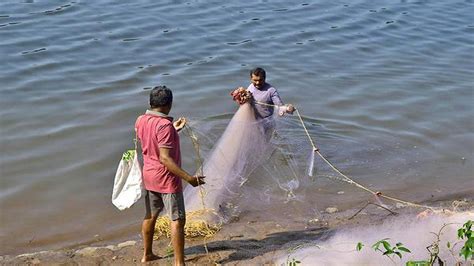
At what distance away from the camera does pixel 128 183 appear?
16.6 feet

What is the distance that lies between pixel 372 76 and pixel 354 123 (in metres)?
2.22

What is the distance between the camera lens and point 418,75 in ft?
37.2

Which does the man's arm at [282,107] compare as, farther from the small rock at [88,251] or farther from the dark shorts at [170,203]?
the small rock at [88,251]

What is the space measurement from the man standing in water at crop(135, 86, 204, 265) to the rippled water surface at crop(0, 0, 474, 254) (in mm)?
1362

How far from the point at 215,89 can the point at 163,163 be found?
541 centimetres

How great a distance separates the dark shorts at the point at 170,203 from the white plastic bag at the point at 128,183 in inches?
Result: 4.6

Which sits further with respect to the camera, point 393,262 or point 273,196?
point 273,196

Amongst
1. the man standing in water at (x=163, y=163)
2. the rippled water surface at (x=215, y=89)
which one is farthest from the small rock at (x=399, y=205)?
the man standing in water at (x=163, y=163)

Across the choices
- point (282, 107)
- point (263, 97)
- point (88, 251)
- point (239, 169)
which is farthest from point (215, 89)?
point (88, 251)

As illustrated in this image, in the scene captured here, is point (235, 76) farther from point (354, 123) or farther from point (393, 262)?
point (393, 262)

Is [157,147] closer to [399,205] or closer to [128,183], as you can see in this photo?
[128,183]

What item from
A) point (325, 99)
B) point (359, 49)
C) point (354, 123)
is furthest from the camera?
point (359, 49)

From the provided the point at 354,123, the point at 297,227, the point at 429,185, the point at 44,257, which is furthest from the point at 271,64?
the point at 44,257

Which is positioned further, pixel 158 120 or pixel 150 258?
pixel 150 258
